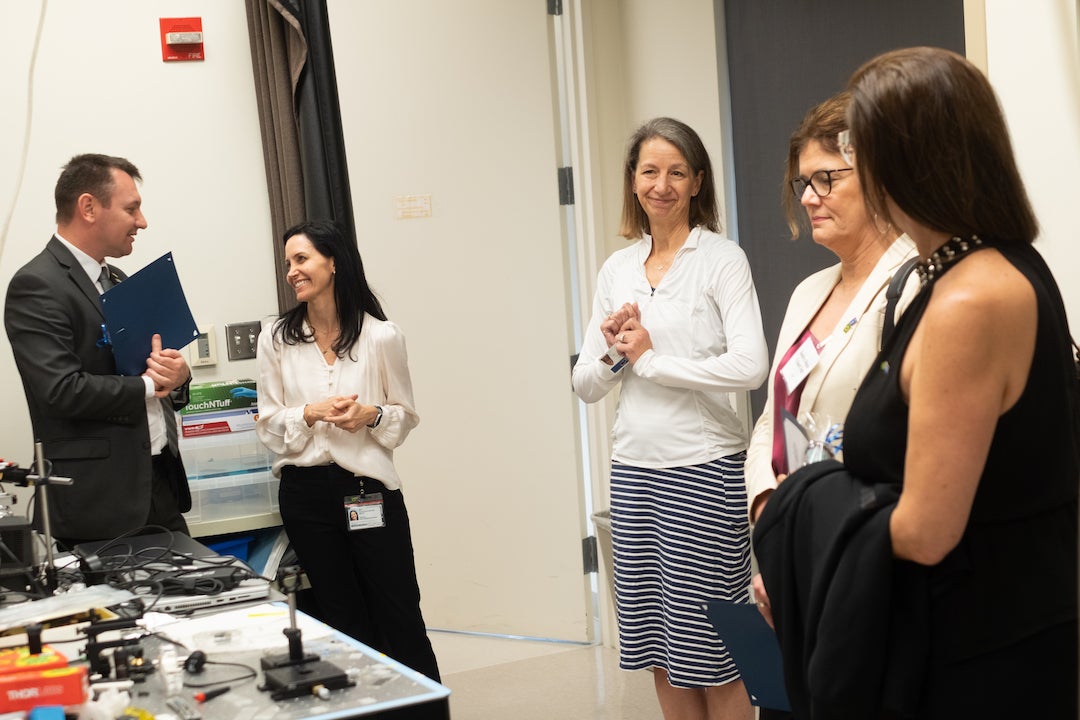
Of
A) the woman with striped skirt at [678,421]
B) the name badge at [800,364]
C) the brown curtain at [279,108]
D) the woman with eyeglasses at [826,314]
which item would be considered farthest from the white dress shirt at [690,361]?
the brown curtain at [279,108]

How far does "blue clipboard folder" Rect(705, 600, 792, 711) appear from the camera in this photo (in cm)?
216

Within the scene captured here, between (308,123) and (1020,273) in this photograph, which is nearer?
(1020,273)

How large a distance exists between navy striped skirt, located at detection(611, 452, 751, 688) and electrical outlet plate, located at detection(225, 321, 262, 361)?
2.05m

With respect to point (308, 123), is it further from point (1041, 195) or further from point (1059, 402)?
point (1059, 402)

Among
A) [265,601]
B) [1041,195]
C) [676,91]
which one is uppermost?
[676,91]

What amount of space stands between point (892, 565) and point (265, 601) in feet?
4.78

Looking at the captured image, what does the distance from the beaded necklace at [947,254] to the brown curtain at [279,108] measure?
3.06 metres

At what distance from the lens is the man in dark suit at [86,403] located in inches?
124

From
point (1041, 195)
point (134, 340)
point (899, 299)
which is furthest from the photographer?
point (134, 340)

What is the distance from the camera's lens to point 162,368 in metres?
3.22

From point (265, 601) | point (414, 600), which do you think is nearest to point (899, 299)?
point (265, 601)

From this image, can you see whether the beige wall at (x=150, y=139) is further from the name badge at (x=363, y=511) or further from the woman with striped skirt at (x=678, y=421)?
the woman with striped skirt at (x=678, y=421)

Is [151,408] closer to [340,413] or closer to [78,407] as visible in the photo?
[78,407]

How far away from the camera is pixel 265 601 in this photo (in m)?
2.38
